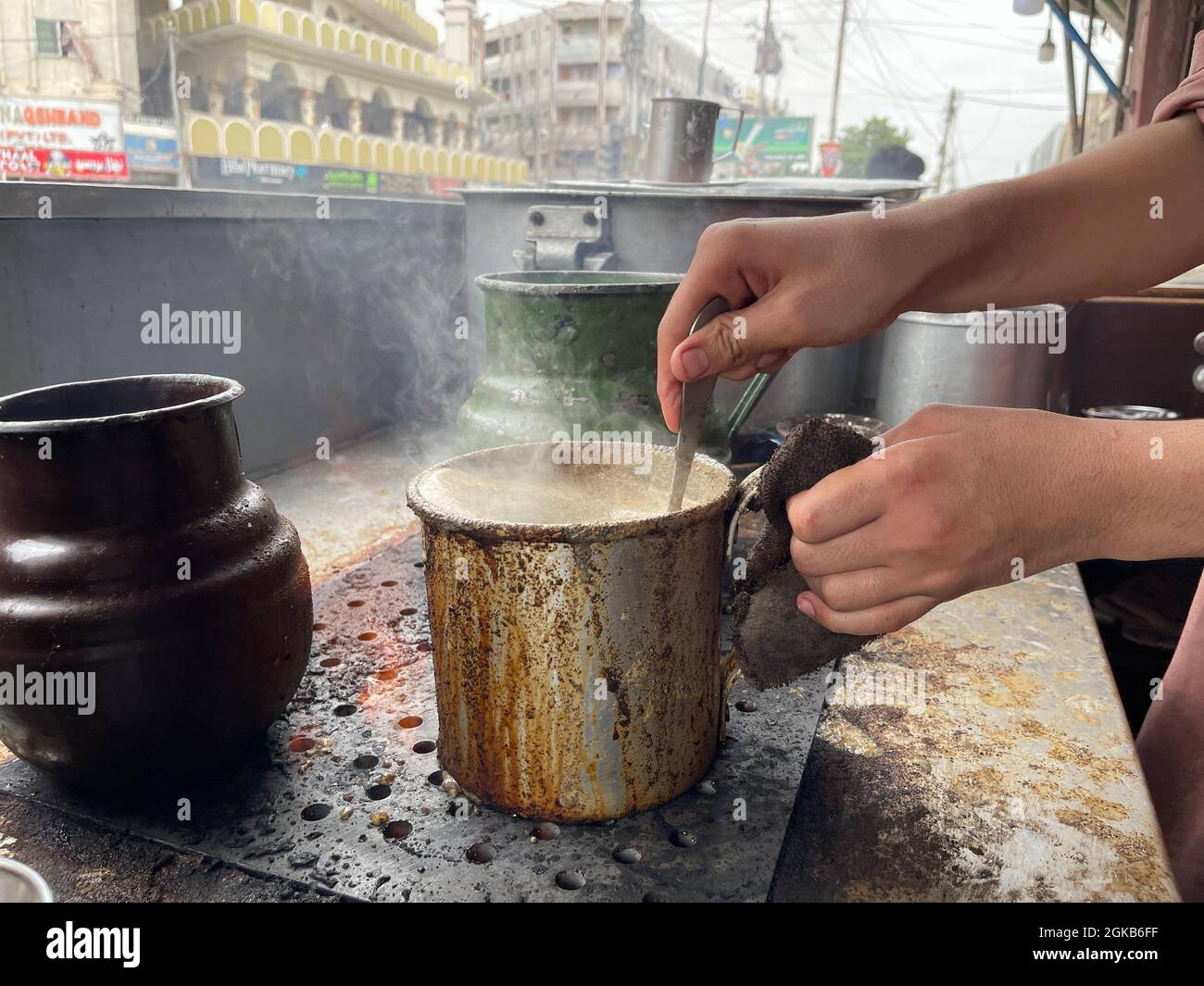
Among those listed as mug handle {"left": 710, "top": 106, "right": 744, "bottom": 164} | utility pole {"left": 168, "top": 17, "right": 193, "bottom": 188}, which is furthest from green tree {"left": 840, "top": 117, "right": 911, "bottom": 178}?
mug handle {"left": 710, "top": 106, "right": 744, "bottom": 164}

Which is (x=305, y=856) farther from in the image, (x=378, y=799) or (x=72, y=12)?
(x=72, y=12)

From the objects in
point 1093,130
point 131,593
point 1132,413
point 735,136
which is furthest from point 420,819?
point 1093,130

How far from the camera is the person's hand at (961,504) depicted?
93cm

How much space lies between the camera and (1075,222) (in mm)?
1357

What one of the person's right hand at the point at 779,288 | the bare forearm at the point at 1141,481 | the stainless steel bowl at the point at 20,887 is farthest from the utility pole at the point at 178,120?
the bare forearm at the point at 1141,481

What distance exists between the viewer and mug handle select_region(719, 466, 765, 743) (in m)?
1.18

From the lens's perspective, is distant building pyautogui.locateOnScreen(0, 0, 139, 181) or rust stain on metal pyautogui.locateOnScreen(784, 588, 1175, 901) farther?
distant building pyautogui.locateOnScreen(0, 0, 139, 181)

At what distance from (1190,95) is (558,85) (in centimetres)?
4022

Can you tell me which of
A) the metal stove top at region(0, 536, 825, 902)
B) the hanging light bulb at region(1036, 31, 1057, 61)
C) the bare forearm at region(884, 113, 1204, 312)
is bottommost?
the metal stove top at region(0, 536, 825, 902)

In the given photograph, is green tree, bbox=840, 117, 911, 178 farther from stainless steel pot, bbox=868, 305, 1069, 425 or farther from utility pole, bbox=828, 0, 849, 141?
stainless steel pot, bbox=868, 305, 1069, 425

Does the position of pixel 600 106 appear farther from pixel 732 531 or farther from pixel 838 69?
pixel 732 531

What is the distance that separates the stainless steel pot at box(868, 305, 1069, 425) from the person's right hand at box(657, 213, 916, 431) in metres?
1.60
